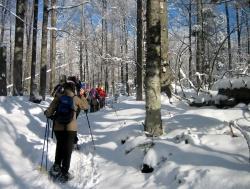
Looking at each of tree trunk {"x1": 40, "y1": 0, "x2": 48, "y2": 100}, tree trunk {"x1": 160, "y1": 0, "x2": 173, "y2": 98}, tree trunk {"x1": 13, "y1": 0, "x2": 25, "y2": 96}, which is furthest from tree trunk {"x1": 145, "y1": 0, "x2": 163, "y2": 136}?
tree trunk {"x1": 40, "y1": 0, "x2": 48, "y2": 100}

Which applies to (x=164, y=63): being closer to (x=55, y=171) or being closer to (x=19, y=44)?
(x=55, y=171)

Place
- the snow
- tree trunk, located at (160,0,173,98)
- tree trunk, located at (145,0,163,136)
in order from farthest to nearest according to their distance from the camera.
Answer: tree trunk, located at (160,0,173,98) → tree trunk, located at (145,0,163,136) → the snow

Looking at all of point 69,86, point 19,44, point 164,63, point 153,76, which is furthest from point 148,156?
point 19,44

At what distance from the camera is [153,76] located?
9.21 m

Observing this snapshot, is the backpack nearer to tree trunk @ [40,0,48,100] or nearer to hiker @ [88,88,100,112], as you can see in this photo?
tree trunk @ [40,0,48,100]

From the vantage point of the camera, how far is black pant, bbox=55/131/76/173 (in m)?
7.99

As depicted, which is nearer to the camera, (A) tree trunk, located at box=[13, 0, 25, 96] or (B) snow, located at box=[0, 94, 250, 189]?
(B) snow, located at box=[0, 94, 250, 189]

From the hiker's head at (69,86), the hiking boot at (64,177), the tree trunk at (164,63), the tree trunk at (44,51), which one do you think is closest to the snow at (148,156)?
the hiking boot at (64,177)

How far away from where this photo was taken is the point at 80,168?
848cm

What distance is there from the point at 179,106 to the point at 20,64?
8.66 metres

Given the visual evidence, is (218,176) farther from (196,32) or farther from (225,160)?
(196,32)

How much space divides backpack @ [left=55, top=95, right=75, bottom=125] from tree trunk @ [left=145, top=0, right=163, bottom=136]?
6.52 ft

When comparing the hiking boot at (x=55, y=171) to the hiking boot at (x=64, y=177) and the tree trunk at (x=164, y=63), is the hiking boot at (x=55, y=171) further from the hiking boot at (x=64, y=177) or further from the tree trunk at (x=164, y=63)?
the tree trunk at (x=164, y=63)

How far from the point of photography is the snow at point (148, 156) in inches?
245
